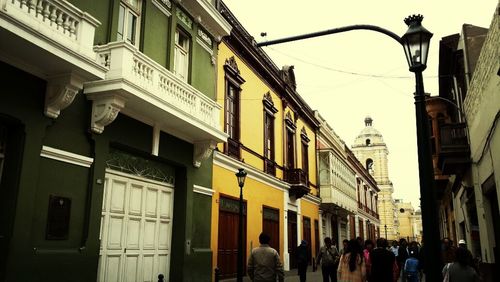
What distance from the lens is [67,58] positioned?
779 cm

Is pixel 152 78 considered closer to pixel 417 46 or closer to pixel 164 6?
pixel 164 6

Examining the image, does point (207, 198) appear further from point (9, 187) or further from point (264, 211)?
point (9, 187)

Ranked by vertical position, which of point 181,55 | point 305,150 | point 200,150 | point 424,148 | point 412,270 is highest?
point 181,55

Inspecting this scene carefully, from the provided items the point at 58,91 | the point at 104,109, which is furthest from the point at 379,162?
the point at 58,91

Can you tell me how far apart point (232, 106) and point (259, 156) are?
284cm

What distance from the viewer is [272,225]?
1970 cm

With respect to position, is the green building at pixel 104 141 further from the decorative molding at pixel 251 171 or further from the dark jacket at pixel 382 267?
the dark jacket at pixel 382 267

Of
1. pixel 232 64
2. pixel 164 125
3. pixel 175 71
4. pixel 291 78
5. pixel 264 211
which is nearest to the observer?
pixel 164 125

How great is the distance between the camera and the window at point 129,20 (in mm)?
10581

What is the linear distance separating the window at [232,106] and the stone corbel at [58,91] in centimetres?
774

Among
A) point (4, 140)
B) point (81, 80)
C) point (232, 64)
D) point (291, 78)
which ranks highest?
point (291, 78)

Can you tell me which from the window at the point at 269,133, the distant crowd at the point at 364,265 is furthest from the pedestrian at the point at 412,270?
the window at the point at 269,133

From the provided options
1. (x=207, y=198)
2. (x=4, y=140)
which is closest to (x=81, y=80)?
(x=4, y=140)

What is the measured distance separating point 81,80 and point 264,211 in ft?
38.5
